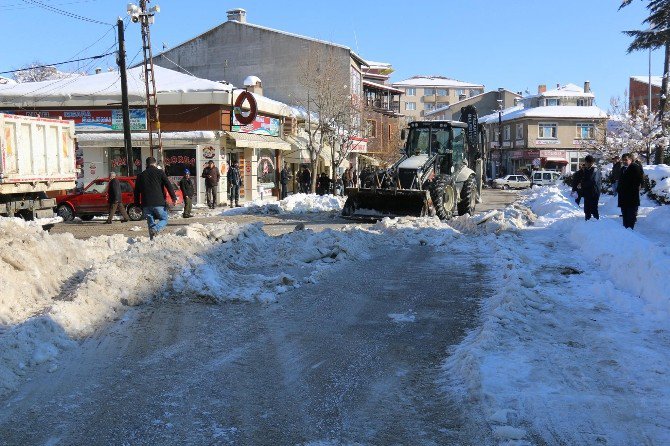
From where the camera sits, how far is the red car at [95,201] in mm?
22000

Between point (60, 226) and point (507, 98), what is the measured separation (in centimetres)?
8663

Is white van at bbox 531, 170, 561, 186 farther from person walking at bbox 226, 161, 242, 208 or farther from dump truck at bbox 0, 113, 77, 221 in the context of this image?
dump truck at bbox 0, 113, 77, 221

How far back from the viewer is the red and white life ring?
29.5 m

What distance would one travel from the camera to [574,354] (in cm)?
576

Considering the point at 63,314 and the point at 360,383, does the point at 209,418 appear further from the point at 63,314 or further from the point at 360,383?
the point at 63,314

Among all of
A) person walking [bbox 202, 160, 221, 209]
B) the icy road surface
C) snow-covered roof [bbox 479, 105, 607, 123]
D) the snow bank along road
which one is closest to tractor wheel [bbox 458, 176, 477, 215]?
person walking [bbox 202, 160, 221, 209]

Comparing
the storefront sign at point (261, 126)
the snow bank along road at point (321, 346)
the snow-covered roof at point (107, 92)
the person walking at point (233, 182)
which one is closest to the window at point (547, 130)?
the storefront sign at point (261, 126)

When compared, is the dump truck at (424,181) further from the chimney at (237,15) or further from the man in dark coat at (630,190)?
the chimney at (237,15)

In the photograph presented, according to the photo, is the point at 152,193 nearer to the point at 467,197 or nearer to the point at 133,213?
the point at 133,213

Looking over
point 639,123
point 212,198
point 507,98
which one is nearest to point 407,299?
point 212,198

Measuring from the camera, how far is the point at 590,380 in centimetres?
511

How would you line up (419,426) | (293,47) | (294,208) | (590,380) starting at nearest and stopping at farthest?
(419,426) → (590,380) → (294,208) → (293,47)

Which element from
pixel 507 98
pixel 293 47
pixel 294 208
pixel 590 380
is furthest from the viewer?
pixel 507 98

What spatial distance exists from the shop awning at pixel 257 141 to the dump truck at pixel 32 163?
11.3 metres
